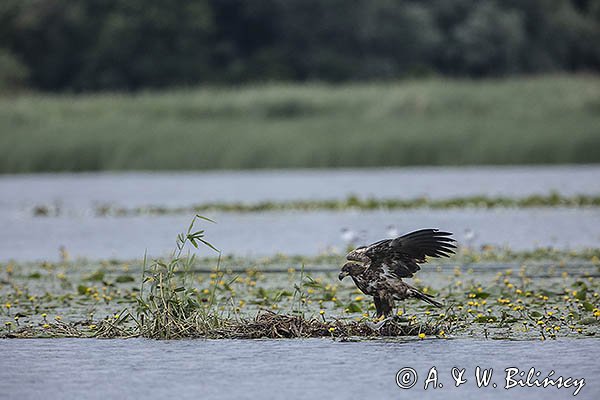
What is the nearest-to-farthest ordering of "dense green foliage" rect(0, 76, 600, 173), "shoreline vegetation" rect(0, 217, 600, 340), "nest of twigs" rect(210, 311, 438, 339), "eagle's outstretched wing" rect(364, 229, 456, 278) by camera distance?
"eagle's outstretched wing" rect(364, 229, 456, 278) → "nest of twigs" rect(210, 311, 438, 339) → "shoreline vegetation" rect(0, 217, 600, 340) → "dense green foliage" rect(0, 76, 600, 173)

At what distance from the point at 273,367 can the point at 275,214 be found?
1466cm

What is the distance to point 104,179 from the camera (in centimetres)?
3716

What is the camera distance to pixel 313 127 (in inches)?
1537

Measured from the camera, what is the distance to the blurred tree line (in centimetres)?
5716

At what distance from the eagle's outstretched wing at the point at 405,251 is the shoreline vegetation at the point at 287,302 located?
0.45 m

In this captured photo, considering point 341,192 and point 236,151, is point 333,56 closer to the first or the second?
point 236,151

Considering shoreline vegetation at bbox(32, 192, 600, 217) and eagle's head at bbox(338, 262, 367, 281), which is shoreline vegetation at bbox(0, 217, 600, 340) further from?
shoreline vegetation at bbox(32, 192, 600, 217)

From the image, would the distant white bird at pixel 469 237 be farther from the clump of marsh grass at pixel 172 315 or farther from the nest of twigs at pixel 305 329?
the clump of marsh grass at pixel 172 315

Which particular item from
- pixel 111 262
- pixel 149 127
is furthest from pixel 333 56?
pixel 111 262

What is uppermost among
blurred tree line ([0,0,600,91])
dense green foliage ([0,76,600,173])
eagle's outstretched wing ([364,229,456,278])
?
blurred tree line ([0,0,600,91])

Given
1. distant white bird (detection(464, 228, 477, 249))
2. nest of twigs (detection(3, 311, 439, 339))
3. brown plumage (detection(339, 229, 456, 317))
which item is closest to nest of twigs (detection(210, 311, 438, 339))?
nest of twigs (detection(3, 311, 439, 339))

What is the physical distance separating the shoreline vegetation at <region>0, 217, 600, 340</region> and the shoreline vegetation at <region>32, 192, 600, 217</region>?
23.9 ft

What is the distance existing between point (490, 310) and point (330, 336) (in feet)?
5.39

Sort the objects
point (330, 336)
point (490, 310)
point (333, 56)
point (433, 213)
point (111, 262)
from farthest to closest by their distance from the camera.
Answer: point (333, 56) < point (433, 213) < point (111, 262) < point (490, 310) < point (330, 336)
